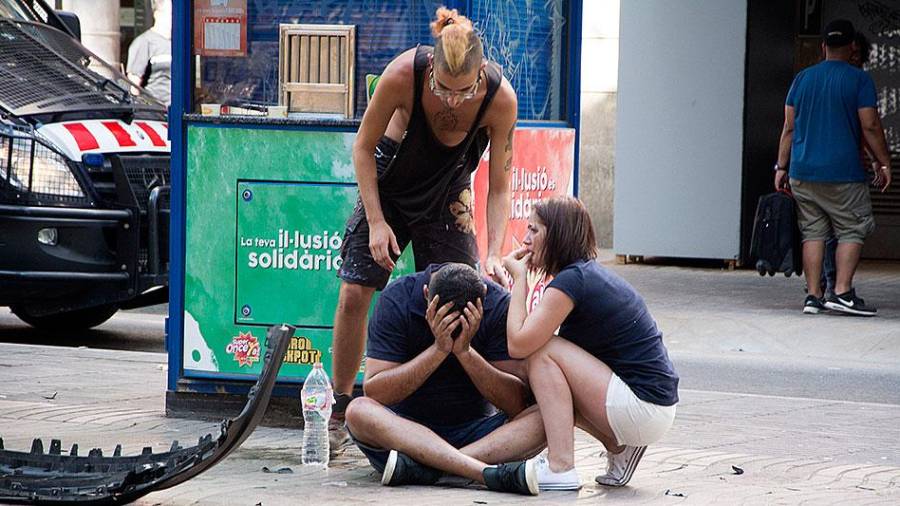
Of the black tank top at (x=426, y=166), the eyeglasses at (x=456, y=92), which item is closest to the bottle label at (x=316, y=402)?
the black tank top at (x=426, y=166)

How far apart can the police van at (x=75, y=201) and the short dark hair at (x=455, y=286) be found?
146 inches

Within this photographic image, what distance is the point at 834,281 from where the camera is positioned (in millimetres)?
10867

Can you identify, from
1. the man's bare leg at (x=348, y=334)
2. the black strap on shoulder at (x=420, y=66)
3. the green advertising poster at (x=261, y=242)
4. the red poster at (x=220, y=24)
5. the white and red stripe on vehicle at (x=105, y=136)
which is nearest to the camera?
the black strap on shoulder at (x=420, y=66)

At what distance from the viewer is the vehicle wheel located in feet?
32.4

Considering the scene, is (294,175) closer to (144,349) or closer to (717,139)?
(144,349)

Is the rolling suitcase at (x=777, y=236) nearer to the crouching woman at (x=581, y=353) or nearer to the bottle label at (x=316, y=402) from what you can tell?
the crouching woman at (x=581, y=353)

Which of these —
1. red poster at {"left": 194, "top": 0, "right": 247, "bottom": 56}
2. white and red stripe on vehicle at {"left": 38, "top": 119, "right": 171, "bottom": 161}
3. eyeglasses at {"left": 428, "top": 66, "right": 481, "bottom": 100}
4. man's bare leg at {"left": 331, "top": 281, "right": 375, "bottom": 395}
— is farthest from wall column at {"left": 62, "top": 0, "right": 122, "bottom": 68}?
eyeglasses at {"left": 428, "top": 66, "right": 481, "bottom": 100}

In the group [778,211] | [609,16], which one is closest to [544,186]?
[778,211]

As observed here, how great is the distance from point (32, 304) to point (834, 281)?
5.14 m

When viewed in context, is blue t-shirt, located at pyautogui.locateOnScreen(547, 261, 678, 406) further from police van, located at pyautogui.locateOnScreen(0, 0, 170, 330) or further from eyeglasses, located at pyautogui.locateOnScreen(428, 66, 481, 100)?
police van, located at pyautogui.locateOnScreen(0, 0, 170, 330)

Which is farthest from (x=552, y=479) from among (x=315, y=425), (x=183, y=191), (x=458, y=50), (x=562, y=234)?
(x=183, y=191)

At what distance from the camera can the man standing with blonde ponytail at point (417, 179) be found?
5.76m

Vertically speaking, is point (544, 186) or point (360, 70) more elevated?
point (360, 70)

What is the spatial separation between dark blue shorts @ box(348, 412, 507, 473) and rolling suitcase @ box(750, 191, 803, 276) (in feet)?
18.2
